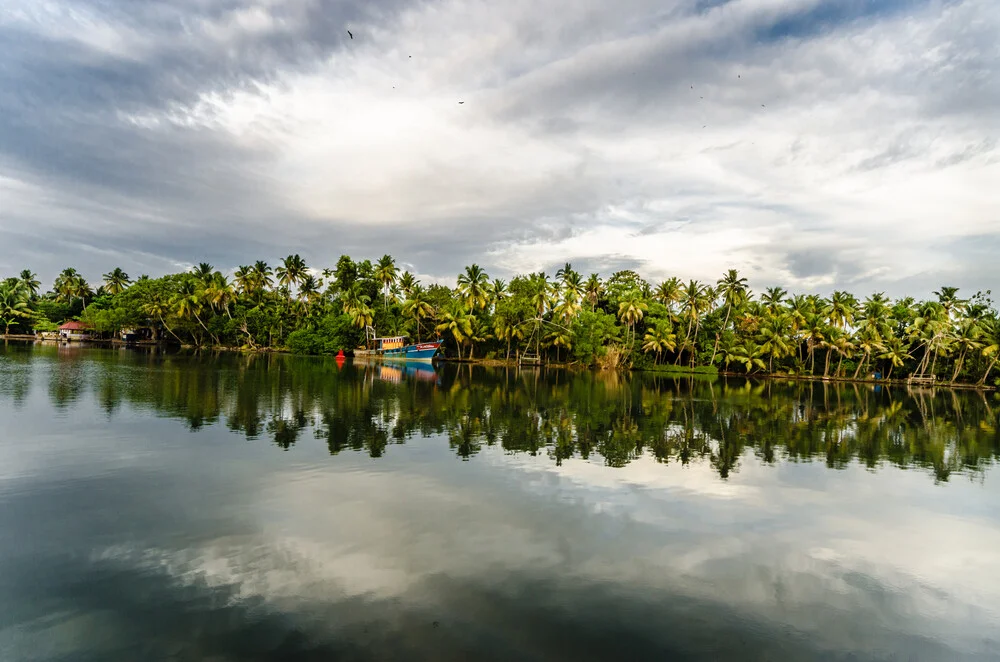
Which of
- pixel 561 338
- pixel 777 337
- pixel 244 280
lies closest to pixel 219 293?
pixel 244 280

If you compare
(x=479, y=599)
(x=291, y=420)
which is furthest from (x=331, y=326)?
(x=479, y=599)

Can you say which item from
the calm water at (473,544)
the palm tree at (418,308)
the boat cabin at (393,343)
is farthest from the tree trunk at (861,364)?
the boat cabin at (393,343)

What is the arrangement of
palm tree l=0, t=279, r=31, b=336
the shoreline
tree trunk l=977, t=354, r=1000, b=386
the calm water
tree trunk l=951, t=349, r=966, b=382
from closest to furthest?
1. the calm water
2. tree trunk l=977, t=354, r=1000, b=386
3. tree trunk l=951, t=349, r=966, b=382
4. the shoreline
5. palm tree l=0, t=279, r=31, b=336

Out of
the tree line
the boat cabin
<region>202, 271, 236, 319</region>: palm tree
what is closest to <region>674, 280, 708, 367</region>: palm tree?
the tree line

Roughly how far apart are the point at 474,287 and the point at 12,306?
88484mm

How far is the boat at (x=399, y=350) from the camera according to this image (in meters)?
75.6

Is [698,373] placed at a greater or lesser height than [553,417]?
lesser

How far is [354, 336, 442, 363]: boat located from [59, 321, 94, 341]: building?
5997 centimetres

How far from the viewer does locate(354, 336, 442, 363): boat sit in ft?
248

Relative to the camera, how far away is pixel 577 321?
80125 mm

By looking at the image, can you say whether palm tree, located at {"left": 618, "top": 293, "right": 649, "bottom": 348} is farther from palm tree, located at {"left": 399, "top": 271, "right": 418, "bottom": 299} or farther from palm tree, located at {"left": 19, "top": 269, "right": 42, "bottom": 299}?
palm tree, located at {"left": 19, "top": 269, "right": 42, "bottom": 299}

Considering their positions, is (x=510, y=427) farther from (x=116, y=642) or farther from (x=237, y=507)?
(x=116, y=642)

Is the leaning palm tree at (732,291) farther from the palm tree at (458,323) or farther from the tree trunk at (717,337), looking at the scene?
the palm tree at (458,323)

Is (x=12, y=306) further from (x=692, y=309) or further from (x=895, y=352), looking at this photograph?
(x=895, y=352)
